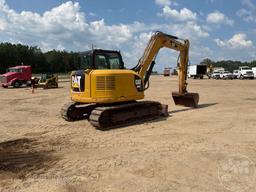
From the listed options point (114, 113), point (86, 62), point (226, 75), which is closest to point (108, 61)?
point (86, 62)

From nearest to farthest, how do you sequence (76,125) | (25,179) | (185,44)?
1. (25,179)
2. (76,125)
3. (185,44)

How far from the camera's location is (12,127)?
1377 cm

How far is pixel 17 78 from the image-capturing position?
42.4m

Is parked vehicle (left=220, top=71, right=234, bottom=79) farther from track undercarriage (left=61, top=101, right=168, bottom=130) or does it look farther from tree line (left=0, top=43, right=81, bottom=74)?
track undercarriage (left=61, top=101, right=168, bottom=130)

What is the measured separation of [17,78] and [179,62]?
28.6 meters

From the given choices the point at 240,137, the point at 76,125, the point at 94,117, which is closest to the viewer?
the point at 240,137

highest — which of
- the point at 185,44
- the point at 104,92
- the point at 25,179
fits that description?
the point at 185,44

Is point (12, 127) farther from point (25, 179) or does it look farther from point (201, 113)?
point (201, 113)

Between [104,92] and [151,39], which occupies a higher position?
[151,39]

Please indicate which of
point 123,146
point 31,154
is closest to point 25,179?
point 31,154

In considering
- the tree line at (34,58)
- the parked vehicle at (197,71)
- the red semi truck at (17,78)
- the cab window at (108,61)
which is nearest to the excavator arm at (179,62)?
the cab window at (108,61)

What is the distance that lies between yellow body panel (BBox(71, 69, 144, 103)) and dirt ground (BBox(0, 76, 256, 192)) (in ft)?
3.68

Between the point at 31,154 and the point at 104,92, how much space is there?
4.44 metres

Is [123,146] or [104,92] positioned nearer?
[123,146]
